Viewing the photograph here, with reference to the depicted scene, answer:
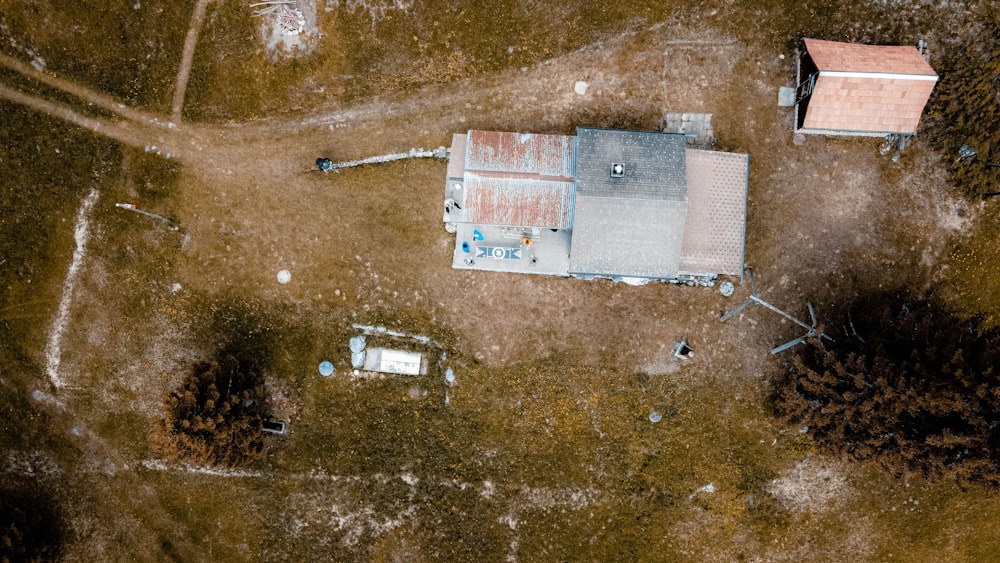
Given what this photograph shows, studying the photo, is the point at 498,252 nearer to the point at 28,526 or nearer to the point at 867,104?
the point at 867,104

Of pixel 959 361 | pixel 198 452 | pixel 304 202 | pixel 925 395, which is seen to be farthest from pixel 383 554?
pixel 959 361

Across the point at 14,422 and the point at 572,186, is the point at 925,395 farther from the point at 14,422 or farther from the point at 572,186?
the point at 14,422

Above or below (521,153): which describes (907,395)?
below

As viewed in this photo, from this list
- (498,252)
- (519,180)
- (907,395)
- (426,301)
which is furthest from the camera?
(426,301)

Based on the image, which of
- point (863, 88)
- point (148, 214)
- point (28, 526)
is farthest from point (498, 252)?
point (28, 526)

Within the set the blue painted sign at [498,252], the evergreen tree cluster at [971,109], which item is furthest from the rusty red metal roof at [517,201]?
the evergreen tree cluster at [971,109]

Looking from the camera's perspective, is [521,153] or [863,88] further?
[521,153]
